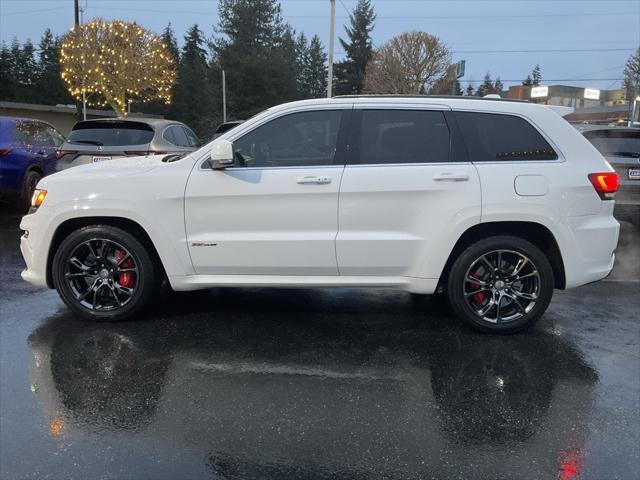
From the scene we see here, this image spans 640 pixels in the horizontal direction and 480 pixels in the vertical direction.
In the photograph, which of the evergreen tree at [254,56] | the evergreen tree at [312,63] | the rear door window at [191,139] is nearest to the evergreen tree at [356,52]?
the evergreen tree at [254,56]

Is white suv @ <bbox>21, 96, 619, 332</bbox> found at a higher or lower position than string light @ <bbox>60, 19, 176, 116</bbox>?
lower

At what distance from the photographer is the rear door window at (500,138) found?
4.33 m

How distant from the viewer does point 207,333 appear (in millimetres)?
4359

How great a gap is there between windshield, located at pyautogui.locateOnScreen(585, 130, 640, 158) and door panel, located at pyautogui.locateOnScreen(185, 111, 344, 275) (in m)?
6.46

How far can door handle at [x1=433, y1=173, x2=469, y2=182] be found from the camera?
13.8 ft

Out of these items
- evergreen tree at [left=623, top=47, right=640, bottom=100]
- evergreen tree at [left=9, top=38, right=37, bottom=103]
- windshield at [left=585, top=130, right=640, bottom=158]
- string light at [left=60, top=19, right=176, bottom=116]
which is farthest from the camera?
evergreen tree at [left=9, top=38, right=37, bottom=103]

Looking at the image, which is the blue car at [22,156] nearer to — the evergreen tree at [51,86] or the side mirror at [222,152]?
the side mirror at [222,152]

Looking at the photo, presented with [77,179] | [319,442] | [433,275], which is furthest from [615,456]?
[77,179]

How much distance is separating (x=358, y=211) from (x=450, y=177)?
2.50 feet

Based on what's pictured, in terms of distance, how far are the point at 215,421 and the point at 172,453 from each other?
0.36 metres

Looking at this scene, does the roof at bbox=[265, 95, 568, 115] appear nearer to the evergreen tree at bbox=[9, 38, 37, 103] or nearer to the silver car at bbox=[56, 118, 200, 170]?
the silver car at bbox=[56, 118, 200, 170]

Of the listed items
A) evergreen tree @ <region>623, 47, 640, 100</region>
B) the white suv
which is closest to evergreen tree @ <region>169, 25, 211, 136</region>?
evergreen tree @ <region>623, 47, 640, 100</region>

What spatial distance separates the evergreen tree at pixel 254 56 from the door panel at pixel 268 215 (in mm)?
50129

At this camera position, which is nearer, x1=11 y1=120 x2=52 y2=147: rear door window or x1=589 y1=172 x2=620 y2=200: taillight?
x1=589 y1=172 x2=620 y2=200: taillight
